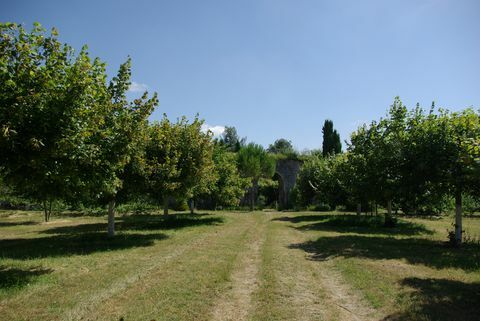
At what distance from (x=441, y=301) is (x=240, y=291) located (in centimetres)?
382

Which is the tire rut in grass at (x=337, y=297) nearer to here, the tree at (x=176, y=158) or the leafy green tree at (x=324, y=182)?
the tree at (x=176, y=158)

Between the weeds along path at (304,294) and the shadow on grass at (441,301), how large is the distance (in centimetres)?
79

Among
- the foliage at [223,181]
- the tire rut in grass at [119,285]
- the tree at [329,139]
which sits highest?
the tree at [329,139]

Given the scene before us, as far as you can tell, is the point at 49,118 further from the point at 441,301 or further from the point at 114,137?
the point at 441,301

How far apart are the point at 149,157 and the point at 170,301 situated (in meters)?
11.2

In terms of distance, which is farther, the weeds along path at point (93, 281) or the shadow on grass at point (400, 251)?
the shadow on grass at point (400, 251)

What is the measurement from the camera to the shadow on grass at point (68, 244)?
11.6 metres

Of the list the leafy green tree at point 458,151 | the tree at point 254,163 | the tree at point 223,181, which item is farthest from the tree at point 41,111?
the tree at point 254,163

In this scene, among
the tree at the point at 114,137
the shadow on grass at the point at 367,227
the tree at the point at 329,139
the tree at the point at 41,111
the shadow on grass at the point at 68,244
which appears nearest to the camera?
the tree at the point at 41,111

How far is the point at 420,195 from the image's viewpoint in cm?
1421

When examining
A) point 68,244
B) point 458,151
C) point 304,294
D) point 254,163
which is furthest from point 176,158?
point 254,163

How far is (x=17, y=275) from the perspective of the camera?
8.27 metres

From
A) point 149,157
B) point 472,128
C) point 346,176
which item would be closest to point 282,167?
point 346,176

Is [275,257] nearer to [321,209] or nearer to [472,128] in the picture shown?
[472,128]
